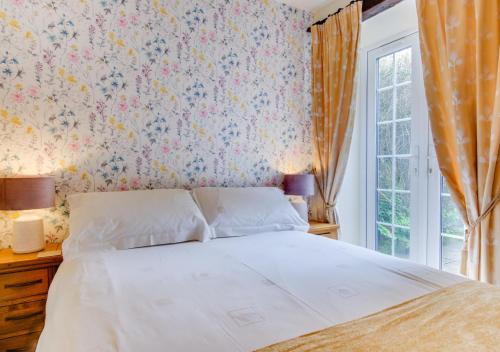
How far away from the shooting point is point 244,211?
2209 mm

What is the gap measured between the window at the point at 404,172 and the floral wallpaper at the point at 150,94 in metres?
0.66

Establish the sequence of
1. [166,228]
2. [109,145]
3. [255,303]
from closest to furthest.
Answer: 1. [255,303]
2. [166,228]
3. [109,145]

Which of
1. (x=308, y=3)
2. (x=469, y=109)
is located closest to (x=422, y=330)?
(x=469, y=109)

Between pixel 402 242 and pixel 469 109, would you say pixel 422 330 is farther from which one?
pixel 402 242

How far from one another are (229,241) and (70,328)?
3.71 feet

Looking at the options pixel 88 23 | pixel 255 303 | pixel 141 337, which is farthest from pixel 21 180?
pixel 255 303

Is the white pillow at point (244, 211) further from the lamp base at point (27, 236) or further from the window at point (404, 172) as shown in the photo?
the lamp base at point (27, 236)

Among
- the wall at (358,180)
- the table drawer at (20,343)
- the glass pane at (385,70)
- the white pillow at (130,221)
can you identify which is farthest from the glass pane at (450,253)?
the table drawer at (20,343)

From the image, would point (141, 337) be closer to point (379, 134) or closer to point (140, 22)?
point (140, 22)

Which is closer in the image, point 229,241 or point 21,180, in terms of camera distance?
point 21,180

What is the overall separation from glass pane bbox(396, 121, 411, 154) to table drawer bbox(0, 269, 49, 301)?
2668 mm

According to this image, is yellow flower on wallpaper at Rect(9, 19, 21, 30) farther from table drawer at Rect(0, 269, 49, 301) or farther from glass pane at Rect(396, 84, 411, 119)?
glass pane at Rect(396, 84, 411, 119)

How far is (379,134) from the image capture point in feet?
9.11

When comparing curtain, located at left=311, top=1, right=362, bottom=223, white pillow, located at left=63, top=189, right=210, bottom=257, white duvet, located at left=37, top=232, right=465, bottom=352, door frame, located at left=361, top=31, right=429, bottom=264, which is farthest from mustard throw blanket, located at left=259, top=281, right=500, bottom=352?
curtain, located at left=311, top=1, right=362, bottom=223
